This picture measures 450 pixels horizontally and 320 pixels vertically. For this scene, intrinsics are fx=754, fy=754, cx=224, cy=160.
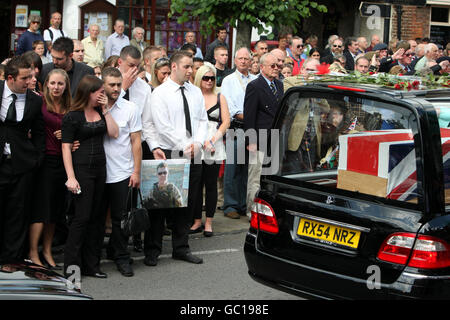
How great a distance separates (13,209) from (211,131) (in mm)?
2683

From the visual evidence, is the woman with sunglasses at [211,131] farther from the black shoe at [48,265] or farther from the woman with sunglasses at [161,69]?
the black shoe at [48,265]

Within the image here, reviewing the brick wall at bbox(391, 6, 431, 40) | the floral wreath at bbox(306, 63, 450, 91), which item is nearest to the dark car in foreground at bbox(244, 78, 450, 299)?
the floral wreath at bbox(306, 63, 450, 91)

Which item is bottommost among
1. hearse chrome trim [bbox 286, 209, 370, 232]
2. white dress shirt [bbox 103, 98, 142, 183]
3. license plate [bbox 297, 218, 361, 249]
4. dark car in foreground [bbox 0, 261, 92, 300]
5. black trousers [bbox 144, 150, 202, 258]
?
black trousers [bbox 144, 150, 202, 258]

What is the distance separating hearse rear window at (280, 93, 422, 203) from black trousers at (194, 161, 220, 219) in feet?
9.88

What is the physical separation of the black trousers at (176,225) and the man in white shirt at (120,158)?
450 millimetres

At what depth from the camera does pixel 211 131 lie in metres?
8.81

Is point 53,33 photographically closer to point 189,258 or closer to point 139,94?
point 139,94

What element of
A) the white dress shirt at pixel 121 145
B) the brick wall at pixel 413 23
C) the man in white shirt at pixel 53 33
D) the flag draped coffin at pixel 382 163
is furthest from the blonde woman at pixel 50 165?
the brick wall at pixel 413 23

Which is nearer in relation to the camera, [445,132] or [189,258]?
[445,132]

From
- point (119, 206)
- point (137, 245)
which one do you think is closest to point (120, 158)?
point (119, 206)

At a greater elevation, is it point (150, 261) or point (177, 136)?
point (177, 136)

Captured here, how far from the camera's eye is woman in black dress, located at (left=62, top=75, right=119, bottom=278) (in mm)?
6762

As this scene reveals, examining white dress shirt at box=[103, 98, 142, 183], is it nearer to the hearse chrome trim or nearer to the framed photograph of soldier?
the framed photograph of soldier

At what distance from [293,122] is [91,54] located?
11023 millimetres
